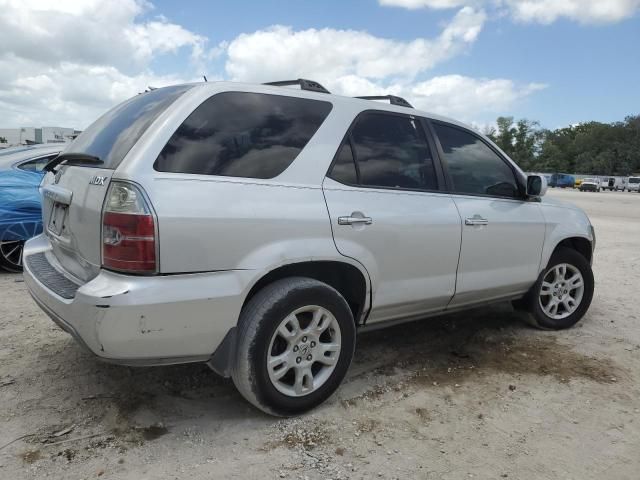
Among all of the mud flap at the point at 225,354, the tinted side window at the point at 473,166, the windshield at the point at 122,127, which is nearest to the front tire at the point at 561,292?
the tinted side window at the point at 473,166

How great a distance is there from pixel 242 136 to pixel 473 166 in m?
Answer: 1.91

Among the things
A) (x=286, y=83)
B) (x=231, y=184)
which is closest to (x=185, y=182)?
(x=231, y=184)

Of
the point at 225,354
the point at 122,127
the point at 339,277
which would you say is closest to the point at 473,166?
the point at 339,277

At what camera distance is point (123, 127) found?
295cm

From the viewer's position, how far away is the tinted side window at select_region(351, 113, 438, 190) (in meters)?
3.27

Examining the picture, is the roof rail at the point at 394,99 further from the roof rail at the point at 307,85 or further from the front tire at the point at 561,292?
the front tire at the point at 561,292

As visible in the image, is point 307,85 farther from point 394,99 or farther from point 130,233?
point 130,233

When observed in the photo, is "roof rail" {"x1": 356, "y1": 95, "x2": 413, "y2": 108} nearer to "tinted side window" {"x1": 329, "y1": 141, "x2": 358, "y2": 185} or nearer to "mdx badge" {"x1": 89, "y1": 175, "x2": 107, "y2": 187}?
"tinted side window" {"x1": 329, "y1": 141, "x2": 358, "y2": 185}

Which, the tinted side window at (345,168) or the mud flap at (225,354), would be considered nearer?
the mud flap at (225,354)

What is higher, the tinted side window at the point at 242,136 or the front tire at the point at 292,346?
the tinted side window at the point at 242,136

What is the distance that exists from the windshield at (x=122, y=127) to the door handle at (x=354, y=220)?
3.58 feet

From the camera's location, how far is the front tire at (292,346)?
2721 mm

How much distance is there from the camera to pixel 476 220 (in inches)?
148

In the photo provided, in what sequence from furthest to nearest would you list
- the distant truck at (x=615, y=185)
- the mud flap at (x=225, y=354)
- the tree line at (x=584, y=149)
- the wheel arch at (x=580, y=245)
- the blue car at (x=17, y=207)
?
the tree line at (x=584, y=149), the distant truck at (x=615, y=185), the blue car at (x=17, y=207), the wheel arch at (x=580, y=245), the mud flap at (x=225, y=354)
